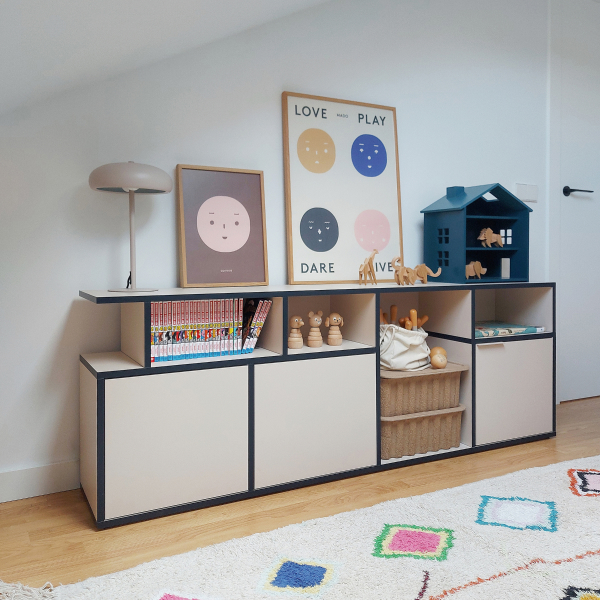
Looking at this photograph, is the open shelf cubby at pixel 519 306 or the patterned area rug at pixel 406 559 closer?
the patterned area rug at pixel 406 559

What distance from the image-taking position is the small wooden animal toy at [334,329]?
2350mm

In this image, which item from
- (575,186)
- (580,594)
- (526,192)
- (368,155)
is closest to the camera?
(580,594)

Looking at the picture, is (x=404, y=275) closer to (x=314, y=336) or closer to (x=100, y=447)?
(x=314, y=336)

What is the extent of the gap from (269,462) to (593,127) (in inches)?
111

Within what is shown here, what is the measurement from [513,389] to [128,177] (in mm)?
1940

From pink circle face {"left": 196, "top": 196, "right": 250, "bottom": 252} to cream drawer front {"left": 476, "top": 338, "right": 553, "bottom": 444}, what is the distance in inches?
46.4

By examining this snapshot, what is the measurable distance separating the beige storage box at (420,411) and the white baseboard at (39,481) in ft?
4.12

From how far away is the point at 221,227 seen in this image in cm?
238

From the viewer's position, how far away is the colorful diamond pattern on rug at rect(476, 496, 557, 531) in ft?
6.11

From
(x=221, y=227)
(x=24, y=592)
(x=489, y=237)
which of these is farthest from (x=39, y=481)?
(x=489, y=237)

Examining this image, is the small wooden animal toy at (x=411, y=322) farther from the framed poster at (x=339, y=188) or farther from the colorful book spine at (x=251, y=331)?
the colorful book spine at (x=251, y=331)

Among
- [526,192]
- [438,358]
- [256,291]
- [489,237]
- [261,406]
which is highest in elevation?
[526,192]

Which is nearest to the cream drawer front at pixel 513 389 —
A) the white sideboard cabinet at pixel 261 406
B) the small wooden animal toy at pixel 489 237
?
the white sideboard cabinet at pixel 261 406

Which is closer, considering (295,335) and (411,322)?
(295,335)
